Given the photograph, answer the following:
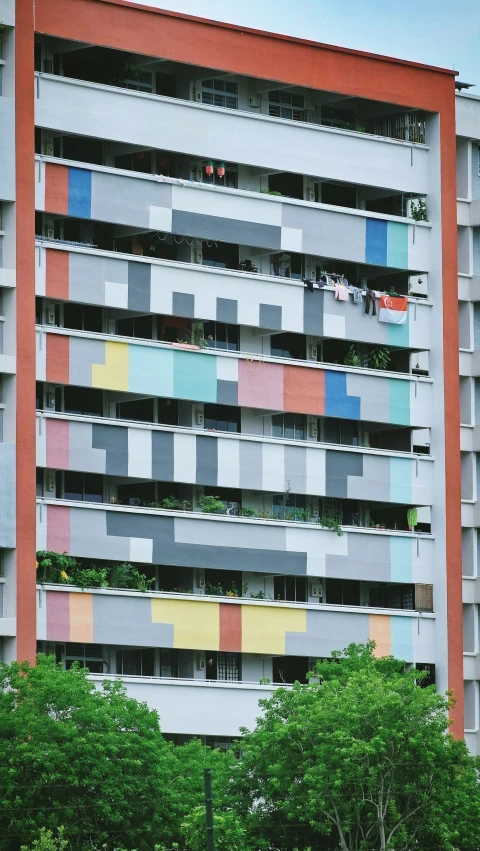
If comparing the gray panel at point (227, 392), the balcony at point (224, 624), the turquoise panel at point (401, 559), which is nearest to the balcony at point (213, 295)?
the gray panel at point (227, 392)

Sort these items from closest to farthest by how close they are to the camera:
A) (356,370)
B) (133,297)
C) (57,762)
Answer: (57,762)
(133,297)
(356,370)

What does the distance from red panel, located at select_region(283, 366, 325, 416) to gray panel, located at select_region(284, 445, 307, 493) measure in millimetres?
1474

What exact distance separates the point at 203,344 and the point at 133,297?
347cm

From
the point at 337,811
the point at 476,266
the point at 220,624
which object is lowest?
the point at 337,811

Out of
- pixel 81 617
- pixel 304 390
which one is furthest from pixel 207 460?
pixel 81 617

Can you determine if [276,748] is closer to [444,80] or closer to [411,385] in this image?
[411,385]

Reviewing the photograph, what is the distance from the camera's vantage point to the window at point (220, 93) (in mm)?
85000

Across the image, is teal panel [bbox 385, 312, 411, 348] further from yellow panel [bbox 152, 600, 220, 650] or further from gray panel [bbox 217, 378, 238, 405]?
yellow panel [bbox 152, 600, 220, 650]

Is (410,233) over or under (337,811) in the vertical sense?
over

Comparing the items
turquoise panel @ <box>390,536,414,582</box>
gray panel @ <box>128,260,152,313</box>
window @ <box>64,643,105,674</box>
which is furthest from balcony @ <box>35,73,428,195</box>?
window @ <box>64,643,105,674</box>

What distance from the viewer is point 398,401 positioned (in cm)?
8631

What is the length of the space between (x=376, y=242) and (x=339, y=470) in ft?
29.5

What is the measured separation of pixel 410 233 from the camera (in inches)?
3447

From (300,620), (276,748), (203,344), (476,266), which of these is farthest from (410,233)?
(276,748)
